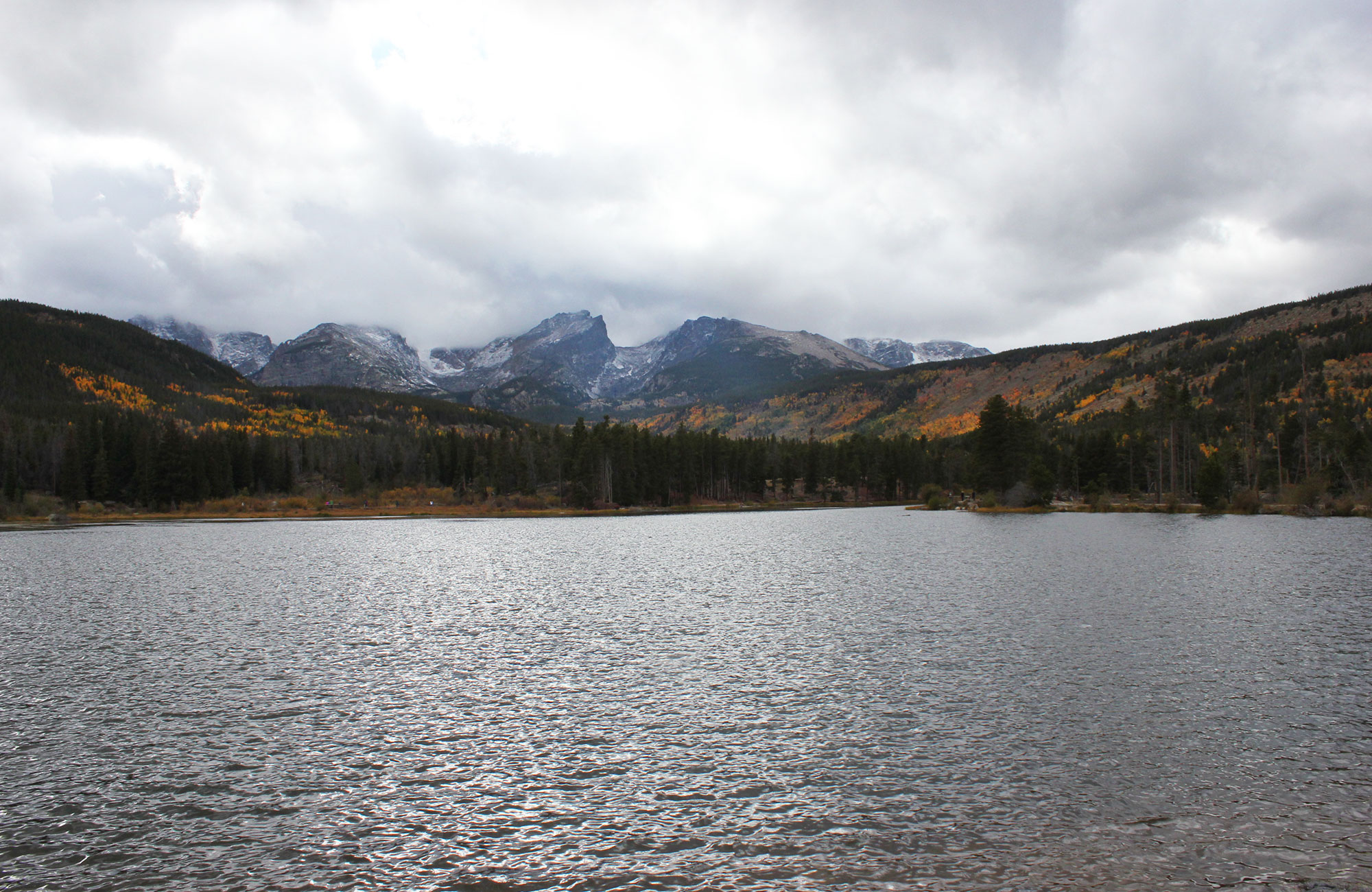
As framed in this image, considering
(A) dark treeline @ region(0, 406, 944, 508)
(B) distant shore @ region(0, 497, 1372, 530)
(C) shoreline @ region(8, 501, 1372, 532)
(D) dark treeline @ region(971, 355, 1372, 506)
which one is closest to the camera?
(D) dark treeline @ region(971, 355, 1372, 506)

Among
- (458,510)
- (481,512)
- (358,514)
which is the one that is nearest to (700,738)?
(481,512)

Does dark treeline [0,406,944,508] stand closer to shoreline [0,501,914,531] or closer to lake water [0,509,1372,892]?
shoreline [0,501,914,531]

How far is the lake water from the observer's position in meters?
11.8

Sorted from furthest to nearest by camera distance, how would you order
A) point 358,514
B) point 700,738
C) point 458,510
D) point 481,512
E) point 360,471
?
point 360,471, point 458,510, point 358,514, point 481,512, point 700,738

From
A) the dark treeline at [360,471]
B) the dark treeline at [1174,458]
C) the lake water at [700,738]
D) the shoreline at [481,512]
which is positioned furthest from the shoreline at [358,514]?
the lake water at [700,738]

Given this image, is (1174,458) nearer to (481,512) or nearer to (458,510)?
(481,512)

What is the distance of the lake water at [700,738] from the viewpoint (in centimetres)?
1179

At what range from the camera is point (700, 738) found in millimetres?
17625

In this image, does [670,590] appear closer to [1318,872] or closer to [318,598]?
[318,598]

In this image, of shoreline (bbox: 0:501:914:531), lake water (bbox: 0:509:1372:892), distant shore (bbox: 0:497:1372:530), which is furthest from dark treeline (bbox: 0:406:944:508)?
lake water (bbox: 0:509:1372:892)

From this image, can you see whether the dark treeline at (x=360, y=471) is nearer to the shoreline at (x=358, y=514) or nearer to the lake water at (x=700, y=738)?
the shoreline at (x=358, y=514)

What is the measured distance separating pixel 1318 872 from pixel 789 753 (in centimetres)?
911

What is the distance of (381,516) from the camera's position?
150750 millimetres

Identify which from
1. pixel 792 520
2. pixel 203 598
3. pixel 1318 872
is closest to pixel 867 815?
pixel 1318 872
